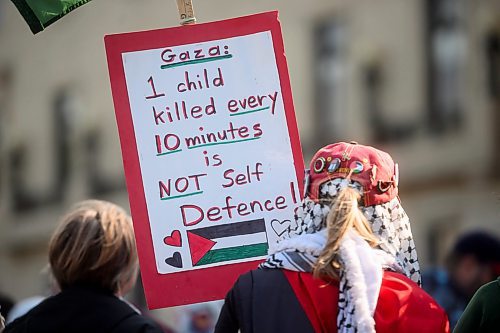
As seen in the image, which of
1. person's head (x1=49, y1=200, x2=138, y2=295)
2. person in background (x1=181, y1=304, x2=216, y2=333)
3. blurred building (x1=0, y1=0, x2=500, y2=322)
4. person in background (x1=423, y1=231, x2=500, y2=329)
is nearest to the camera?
person's head (x1=49, y1=200, x2=138, y2=295)

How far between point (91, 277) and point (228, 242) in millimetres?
489

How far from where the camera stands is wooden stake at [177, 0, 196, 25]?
4609mm

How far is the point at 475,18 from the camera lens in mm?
14617

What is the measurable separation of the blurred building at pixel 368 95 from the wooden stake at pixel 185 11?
29.7ft

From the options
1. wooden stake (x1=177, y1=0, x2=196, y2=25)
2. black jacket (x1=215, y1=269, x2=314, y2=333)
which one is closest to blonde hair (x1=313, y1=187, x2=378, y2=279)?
black jacket (x1=215, y1=269, x2=314, y2=333)

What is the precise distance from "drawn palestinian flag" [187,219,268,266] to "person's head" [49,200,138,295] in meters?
0.28

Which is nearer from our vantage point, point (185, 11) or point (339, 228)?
point (339, 228)

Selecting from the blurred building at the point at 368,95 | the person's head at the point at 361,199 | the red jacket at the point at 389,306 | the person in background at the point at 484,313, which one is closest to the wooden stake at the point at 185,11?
the person's head at the point at 361,199

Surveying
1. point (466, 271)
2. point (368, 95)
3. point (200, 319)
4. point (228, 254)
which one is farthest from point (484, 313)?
point (368, 95)

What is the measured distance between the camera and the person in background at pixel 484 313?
379cm

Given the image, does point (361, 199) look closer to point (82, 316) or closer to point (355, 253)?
point (355, 253)

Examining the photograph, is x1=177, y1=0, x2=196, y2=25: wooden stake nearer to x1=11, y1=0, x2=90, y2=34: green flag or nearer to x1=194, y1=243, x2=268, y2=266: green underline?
x1=11, y1=0, x2=90, y2=34: green flag

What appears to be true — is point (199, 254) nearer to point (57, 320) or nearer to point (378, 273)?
point (57, 320)

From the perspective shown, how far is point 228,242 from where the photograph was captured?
4484 mm
